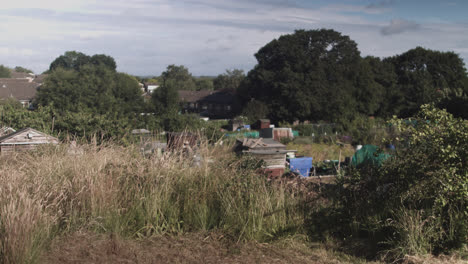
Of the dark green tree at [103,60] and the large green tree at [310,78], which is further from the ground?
the dark green tree at [103,60]

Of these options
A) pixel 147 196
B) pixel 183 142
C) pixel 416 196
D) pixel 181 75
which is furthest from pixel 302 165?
pixel 181 75

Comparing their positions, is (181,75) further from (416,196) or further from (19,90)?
(416,196)

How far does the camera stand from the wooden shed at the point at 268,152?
461 inches

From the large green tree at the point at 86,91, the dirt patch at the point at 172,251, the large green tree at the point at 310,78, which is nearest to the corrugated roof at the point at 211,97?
the large green tree at the point at 86,91

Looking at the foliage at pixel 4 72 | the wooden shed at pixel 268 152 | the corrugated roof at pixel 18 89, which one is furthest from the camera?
the foliage at pixel 4 72

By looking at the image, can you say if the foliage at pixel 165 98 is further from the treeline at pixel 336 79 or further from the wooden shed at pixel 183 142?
the wooden shed at pixel 183 142

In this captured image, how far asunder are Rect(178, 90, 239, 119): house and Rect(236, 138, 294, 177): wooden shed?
44.7m

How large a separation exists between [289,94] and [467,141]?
39.9m

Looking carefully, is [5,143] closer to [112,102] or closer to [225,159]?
[225,159]

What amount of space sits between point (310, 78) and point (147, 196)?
42210 millimetres

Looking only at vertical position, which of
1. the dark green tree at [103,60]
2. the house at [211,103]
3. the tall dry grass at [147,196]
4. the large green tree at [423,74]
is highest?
the dark green tree at [103,60]

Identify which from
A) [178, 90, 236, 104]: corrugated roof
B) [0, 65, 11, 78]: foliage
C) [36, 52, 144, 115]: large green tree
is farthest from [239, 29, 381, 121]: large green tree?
[0, 65, 11, 78]: foliage

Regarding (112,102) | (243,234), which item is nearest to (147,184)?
(243,234)

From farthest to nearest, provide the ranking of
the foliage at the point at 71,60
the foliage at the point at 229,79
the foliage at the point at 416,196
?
the foliage at the point at 71,60 < the foliage at the point at 229,79 < the foliage at the point at 416,196
